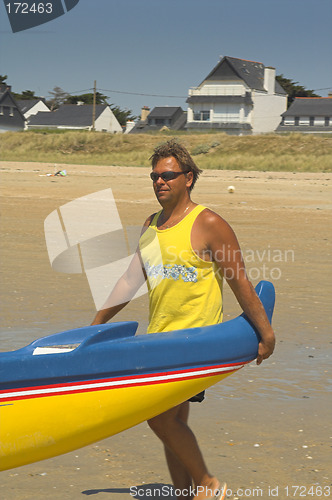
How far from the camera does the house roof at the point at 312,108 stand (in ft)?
244

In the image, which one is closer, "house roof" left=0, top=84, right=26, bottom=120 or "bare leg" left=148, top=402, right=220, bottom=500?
"bare leg" left=148, top=402, right=220, bottom=500

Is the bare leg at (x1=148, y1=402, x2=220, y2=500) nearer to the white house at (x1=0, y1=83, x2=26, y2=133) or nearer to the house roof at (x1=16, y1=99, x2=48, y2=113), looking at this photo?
the white house at (x1=0, y1=83, x2=26, y2=133)

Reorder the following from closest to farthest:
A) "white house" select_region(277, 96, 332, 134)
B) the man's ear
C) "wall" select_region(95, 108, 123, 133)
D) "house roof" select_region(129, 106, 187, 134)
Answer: the man's ear
"white house" select_region(277, 96, 332, 134)
"wall" select_region(95, 108, 123, 133)
"house roof" select_region(129, 106, 187, 134)

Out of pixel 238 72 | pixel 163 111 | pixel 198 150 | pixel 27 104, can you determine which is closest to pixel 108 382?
pixel 198 150

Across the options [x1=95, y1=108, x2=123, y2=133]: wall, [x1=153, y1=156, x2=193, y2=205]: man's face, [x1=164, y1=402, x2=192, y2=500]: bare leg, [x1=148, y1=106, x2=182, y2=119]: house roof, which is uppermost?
[x1=148, y1=106, x2=182, y2=119]: house roof

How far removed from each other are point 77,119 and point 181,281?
84.1 meters

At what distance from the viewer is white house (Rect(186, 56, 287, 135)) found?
245 ft

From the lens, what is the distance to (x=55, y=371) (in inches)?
122

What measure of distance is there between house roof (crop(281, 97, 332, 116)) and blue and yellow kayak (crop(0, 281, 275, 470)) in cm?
7302

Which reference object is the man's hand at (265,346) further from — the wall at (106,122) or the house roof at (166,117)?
the house roof at (166,117)

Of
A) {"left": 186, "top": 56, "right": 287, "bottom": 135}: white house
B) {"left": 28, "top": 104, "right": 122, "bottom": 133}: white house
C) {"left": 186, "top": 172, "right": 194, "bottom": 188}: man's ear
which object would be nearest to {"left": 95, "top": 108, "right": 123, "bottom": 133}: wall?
{"left": 28, "top": 104, "right": 122, "bottom": 133}: white house

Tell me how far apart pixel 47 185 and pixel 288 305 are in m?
16.3

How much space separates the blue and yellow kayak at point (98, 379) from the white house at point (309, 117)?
7198 cm

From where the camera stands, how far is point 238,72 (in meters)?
76.2
